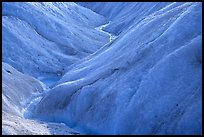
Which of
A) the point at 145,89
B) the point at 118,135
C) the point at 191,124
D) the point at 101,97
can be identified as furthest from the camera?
the point at 101,97

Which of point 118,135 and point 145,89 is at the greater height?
point 145,89

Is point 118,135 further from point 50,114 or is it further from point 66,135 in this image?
point 50,114

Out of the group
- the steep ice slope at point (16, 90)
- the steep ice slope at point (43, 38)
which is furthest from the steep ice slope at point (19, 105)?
the steep ice slope at point (43, 38)

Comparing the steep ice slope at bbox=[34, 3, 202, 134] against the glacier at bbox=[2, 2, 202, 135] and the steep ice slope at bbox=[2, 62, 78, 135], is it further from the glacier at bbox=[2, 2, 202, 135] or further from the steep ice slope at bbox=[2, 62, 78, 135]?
the steep ice slope at bbox=[2, 62, 78, 135]

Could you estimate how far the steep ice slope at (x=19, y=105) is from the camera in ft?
83.5

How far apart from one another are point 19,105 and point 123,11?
47.8 m

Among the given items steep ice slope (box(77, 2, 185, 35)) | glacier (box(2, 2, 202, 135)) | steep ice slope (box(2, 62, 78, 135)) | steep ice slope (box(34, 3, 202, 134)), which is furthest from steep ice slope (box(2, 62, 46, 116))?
steep ice slope (box(77, 2, 185, 35))

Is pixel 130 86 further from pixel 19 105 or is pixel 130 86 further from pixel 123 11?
pixel 123 11

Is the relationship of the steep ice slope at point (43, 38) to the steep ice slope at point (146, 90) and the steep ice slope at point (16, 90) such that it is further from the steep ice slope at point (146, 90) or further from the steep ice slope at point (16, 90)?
the steep ice slope at point (146, 90)

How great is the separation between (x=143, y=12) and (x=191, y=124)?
4486cm

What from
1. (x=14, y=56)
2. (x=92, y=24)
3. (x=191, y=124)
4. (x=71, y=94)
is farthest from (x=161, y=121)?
(x=92, y=24)

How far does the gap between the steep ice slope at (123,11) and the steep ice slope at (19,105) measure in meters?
20.3

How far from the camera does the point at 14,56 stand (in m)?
44.8

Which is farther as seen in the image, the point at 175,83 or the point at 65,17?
the point at 65,17
